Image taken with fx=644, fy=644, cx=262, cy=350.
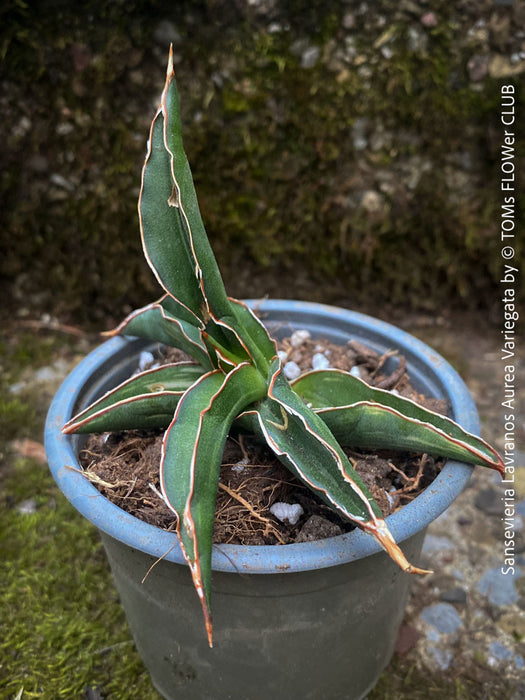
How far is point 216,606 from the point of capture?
103 cm

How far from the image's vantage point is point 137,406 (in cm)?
106

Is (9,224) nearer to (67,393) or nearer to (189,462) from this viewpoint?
(67,393)

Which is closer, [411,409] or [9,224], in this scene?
[411,409]

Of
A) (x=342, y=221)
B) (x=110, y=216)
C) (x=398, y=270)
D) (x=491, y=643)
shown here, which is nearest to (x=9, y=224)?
(x=110, y=216)

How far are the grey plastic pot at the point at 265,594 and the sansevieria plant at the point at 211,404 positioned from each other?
0.32 ft

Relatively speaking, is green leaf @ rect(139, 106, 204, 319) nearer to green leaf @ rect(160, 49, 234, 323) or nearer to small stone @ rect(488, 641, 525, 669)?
green leaf @ rect(160, 49, 234, 323)

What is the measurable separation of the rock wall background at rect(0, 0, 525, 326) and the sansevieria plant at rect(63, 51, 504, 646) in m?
1.06

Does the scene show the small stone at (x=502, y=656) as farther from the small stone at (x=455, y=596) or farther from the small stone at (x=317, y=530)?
the small stone at (x=317, y=530)

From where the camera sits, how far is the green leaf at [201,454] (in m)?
0.82

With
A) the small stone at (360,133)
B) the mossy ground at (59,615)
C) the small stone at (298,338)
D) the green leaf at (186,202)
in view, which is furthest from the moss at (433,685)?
the small stone at (360,133)

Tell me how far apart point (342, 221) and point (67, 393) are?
128cm

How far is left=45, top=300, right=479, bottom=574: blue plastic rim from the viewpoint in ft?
3.06

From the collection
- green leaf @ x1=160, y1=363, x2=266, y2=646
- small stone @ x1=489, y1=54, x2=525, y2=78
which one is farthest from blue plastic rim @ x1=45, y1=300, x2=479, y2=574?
small stone @ x1=489, y1=54, x2=525, y2=78

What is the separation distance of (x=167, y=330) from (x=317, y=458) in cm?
43
